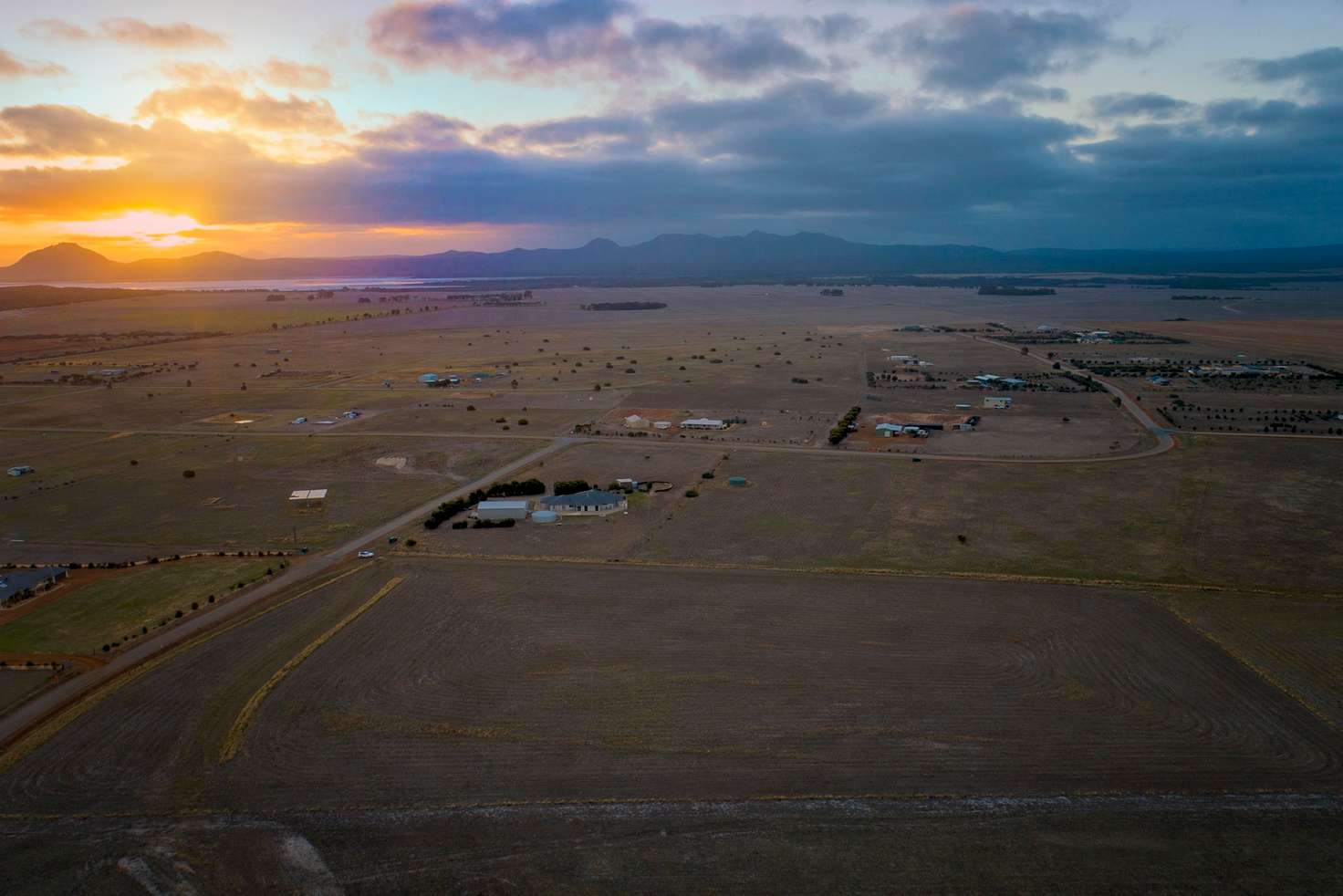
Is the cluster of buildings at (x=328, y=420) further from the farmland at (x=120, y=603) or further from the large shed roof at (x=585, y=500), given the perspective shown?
the large shed roof at (x=585, y=500)

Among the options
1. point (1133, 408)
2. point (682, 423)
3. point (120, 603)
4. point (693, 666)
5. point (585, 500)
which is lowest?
point (693, 666)

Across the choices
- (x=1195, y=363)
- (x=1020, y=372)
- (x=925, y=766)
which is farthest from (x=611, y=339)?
(x=925, y=766)

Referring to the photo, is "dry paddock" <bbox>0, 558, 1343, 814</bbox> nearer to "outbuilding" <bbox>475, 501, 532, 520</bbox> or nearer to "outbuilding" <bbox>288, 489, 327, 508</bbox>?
"outbuilding" <bbox>475, 501, 532, 520</bbox>

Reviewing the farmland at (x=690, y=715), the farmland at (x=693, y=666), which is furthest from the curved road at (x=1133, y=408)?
the farmland at (x=690, y=715)

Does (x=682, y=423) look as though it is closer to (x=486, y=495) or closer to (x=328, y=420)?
(x=486, y=495)

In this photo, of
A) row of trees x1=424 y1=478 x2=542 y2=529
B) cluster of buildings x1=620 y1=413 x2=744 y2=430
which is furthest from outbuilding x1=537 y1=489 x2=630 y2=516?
cluster of buildings x1=620 y1=413 x2=744 y2=430

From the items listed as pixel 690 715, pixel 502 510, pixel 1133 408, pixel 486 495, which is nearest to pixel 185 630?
pixel 502 510

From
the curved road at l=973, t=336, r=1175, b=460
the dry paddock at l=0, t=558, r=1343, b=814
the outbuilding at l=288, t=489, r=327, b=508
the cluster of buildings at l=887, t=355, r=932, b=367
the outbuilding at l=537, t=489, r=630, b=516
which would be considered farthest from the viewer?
the cluster of buildings at l=887, t=355, r=932, b=367
